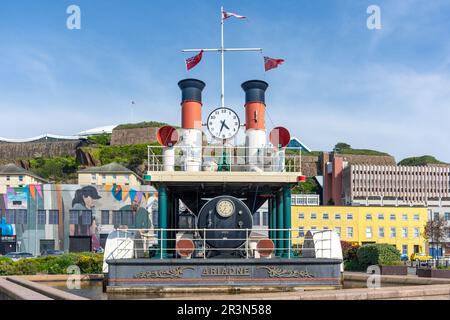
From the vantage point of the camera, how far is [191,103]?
A: 76.9ft

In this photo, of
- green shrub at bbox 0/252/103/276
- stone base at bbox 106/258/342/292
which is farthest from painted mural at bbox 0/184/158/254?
stone base at bbox 106/258/342/292

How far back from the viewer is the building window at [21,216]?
8250cm

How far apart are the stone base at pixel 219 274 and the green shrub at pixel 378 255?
1179 centimetres

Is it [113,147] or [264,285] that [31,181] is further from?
[264,285]

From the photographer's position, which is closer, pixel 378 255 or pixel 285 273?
pixel 285 273

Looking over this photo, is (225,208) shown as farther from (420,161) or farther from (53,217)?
(420,161)

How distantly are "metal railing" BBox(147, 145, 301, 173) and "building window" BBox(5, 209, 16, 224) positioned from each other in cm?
6594

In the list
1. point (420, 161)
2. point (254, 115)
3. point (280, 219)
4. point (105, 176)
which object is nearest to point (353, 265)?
point (280, 219)

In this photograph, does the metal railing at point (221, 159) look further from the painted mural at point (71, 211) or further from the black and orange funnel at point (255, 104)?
the painted mural at point (71, 211)

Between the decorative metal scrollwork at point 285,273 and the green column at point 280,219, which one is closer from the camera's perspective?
the decorative metal scrollwork at point 285,273

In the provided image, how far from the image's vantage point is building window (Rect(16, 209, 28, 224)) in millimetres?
82500

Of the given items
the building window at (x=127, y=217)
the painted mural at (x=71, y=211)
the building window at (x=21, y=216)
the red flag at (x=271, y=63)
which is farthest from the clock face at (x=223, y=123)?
the building window at (x=21, y=216)

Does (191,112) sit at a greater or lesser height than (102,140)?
lesser

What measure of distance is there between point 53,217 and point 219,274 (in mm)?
71110
